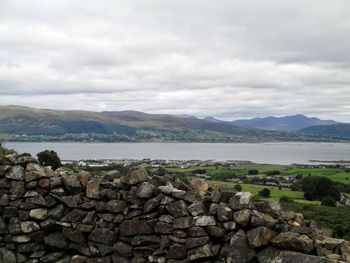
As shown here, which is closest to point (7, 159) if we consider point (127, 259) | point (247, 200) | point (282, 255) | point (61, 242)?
point (61, 242)

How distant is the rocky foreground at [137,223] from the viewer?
7.25m

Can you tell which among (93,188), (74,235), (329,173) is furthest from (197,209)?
(329,173)

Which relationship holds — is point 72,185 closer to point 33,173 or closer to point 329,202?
point 33,173

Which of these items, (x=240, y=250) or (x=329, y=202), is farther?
(x=329, y=202)

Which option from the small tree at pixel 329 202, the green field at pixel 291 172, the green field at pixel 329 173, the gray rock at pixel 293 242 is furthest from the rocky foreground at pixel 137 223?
the green field at pixel 329 173

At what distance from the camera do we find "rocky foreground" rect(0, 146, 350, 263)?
725 centimetres

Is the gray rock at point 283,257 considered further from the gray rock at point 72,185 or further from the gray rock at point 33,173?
the gray rock at point 33,173

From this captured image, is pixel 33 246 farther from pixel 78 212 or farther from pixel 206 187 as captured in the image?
pixel 206 187

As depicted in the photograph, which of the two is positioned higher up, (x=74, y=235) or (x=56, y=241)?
(x=74, y=235)

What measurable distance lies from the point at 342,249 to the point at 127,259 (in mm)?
3916

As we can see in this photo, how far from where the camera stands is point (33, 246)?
8734mm

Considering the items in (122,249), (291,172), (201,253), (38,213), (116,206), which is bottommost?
(291,172)

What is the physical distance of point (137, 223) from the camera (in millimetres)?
8102

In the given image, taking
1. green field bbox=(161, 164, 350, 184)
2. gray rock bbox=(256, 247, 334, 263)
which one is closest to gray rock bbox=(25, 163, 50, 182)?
gray rock bbox=(256, 247, 334, 263)
